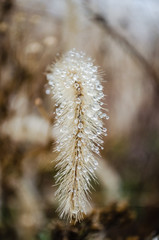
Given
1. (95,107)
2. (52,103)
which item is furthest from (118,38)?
(95,107)

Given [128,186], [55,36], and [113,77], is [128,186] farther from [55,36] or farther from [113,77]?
[55,36]

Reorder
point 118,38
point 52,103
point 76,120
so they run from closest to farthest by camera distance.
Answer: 1. point 76,120
2. point 52,103
3. point 118,38

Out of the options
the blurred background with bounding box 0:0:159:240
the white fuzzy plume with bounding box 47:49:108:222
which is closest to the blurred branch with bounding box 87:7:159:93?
the blurred background with bounding box 0:0:159:240

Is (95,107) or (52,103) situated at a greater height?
(52,103)

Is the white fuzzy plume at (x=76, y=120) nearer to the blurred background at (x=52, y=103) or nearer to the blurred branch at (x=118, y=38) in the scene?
the blurred background at (x=52, y=103)

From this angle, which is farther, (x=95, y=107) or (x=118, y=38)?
(x=118, y=38)

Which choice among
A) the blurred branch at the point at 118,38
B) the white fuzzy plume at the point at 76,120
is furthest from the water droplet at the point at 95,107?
the blurred branch at the point at 118,38

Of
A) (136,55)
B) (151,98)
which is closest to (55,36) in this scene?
(136,55)

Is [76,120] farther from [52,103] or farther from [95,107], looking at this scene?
[52,103]
